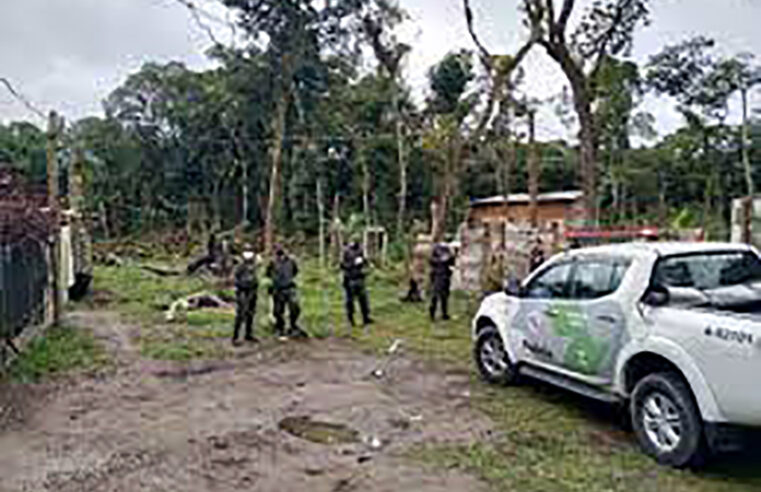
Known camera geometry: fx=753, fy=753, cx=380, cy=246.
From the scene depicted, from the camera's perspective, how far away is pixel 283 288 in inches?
482

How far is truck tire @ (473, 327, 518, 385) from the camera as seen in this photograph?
8352 millimetres

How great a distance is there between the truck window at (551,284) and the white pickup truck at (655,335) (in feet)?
0.04

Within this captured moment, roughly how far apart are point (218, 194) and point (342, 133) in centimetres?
1239

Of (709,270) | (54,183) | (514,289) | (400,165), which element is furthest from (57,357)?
(400,165)

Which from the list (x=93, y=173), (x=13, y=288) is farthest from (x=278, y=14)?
(x=93, y=173)

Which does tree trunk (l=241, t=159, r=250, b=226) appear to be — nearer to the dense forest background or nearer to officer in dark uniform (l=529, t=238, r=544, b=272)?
the dense forest background

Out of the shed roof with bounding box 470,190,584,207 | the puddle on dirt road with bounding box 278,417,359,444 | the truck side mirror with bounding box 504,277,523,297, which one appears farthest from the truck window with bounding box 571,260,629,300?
the shed roof with bounding box 470,190,584,207

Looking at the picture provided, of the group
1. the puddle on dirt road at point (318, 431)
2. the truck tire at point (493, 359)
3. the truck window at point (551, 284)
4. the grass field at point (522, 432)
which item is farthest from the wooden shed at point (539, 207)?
the puddle on dirt road at point (318, 431)

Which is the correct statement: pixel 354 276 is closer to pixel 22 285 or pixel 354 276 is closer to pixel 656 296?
pixel 22 285

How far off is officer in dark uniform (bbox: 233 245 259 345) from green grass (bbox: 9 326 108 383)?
2.13 metres

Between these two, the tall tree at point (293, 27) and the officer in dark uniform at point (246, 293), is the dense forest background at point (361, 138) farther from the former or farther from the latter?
the officer in dark uniform at point (246, 293)

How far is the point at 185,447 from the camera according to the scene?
641 centimetres

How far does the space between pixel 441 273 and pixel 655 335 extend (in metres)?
8.00

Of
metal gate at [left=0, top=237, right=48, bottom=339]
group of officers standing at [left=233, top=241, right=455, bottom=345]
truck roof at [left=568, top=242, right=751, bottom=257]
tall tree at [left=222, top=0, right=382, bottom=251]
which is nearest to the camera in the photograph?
truck roof at [left=568, top=242, right=751, bottom=257]
